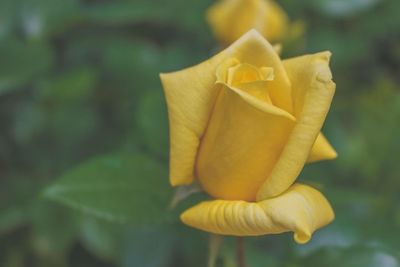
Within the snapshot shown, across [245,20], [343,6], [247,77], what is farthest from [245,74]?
[343,6]

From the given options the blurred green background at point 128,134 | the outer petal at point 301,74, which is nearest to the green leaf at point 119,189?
the blurred green background at point 128,134

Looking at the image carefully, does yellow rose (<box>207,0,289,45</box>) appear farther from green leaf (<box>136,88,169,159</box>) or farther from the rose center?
the rose center

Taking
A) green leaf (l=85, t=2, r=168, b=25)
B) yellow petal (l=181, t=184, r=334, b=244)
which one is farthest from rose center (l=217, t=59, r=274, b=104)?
green leaf (l=85, t=2, r=168, b=25)

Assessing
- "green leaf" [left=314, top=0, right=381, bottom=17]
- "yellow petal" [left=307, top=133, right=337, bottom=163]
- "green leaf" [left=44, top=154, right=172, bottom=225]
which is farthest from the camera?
"green leaf" [left=314, top=0, right=381, bottom=17]

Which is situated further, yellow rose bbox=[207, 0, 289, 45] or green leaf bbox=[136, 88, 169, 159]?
yellow rose bbox=[207, 0, 289, 45]

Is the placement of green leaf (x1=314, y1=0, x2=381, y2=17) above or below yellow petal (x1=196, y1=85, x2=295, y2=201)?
below

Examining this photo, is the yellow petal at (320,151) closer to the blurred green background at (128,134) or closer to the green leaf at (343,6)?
the blurred green background at (128,134)

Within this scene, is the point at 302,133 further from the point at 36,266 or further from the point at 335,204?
the point at 36,266
